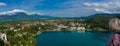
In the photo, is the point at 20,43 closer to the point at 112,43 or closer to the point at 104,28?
the point at 112,43

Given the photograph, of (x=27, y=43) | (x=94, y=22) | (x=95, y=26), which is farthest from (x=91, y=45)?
(x=94, y=22)

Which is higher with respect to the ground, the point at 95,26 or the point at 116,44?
the point at 116,44

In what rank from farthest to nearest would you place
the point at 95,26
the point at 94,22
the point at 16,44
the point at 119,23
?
the point at 94,22 → the point at 95,26 → the point at 16,44 → the point at 119,23

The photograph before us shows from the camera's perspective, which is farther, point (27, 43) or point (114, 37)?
point (27, 43)

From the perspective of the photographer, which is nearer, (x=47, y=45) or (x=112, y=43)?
(x=112, y=43)

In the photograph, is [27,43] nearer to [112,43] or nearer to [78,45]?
[78,45]

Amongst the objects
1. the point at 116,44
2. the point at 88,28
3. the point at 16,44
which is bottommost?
the point at 88,28

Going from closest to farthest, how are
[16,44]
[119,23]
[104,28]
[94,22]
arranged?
1. [119,23]
2. [16,44]
3. [104,28]
4. [94,22]

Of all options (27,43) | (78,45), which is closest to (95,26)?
(78,45)

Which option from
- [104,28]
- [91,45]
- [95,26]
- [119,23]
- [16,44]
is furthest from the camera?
[95,26]
